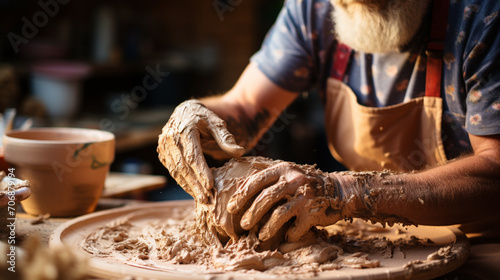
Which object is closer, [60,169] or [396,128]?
[60,169]

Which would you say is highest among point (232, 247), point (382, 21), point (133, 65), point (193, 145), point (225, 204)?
point (382, 21)

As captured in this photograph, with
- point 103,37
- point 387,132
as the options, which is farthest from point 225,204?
point 103,37

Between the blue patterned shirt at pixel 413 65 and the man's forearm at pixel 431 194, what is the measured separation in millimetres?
180

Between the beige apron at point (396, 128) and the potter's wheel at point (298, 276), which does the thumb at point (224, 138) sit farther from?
the beige apron at point (396, 128)

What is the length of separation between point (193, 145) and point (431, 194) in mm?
700

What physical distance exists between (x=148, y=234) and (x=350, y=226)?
68cm

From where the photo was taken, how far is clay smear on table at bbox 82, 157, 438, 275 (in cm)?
122

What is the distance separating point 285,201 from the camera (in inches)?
51.8

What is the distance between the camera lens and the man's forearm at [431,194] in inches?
54.5

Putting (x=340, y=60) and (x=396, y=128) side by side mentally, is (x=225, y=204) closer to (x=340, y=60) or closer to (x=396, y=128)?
(x=396, y=128)

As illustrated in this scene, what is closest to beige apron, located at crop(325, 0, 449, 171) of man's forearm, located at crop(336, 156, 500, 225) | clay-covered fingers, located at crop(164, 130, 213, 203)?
man's forearm, located at crop(336, 156, 500, 225)

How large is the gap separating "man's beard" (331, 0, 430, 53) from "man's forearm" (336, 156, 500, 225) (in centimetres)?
54

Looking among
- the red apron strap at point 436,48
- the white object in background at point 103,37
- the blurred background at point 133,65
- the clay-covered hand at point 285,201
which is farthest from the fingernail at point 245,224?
the white object in background at point 103,37

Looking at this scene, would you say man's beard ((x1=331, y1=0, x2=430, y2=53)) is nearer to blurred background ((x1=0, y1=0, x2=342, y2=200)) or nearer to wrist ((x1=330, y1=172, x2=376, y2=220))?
wrist ((x1=330, y1=172, x2=376, y2=220))
